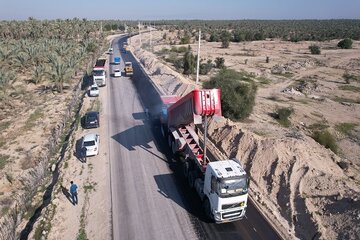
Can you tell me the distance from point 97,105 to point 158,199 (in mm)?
20948

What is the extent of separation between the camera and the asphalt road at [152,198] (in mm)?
15695

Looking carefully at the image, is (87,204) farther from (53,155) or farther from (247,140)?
(247,140)

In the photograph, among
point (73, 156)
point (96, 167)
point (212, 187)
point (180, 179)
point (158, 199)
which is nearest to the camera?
point (212, 187)

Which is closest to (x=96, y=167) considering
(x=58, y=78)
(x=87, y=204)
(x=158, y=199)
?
(x=87, y=204)

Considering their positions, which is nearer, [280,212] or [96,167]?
[280,212]

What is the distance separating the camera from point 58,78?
4231cm

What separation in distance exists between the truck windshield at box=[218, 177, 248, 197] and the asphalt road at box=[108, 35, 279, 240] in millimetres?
2431

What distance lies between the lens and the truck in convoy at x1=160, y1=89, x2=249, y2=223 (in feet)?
48.5

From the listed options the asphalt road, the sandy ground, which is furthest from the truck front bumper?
the sandy ground

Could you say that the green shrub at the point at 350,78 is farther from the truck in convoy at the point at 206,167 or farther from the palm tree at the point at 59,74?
the palm tree at the point at 59,74

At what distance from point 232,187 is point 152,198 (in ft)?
19.1

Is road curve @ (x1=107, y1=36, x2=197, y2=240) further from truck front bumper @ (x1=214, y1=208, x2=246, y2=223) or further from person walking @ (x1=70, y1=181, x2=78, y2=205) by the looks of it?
person walking @ (x1=70, y1=181, x2=78, y2=205)

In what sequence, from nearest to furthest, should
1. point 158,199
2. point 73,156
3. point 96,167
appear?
point 158,199
point 96,167
point 73,156

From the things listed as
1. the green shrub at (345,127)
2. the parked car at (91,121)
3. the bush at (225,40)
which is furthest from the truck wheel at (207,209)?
the bush at (225,40)
